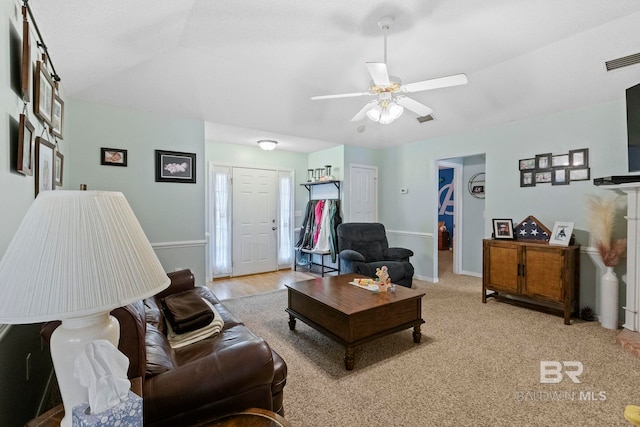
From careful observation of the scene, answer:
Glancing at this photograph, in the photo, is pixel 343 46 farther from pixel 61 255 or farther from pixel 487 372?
pixel 487 372

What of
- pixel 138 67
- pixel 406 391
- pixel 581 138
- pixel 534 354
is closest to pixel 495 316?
pixel 534 354

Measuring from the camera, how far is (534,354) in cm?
244

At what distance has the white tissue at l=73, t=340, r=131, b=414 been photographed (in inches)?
28.3

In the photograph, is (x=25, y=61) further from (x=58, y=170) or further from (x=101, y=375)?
(x=101, y=375)

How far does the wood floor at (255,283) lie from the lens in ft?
14.2

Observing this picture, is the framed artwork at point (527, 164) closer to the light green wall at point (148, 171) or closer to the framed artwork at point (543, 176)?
the framed artwork at point (543, 176)

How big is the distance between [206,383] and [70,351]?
552mm

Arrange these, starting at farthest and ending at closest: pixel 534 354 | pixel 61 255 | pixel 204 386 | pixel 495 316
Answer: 1. pixel 495 316
2. pixel 534 354
3. pixel 204 386
4. pixel 61 255

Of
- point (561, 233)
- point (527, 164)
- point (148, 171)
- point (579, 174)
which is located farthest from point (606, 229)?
point (148, 171)

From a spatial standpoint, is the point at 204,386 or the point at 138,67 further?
the point at 138,67

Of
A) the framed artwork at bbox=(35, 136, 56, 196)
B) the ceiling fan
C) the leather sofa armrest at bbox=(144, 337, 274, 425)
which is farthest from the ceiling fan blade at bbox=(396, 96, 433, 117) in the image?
the framed artwork at bbox=(35, 136, 56, 196)

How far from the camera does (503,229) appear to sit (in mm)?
3801

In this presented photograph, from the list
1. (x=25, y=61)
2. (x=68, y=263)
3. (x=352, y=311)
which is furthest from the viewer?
(x=352, y=311)

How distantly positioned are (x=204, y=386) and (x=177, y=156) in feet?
10.2
